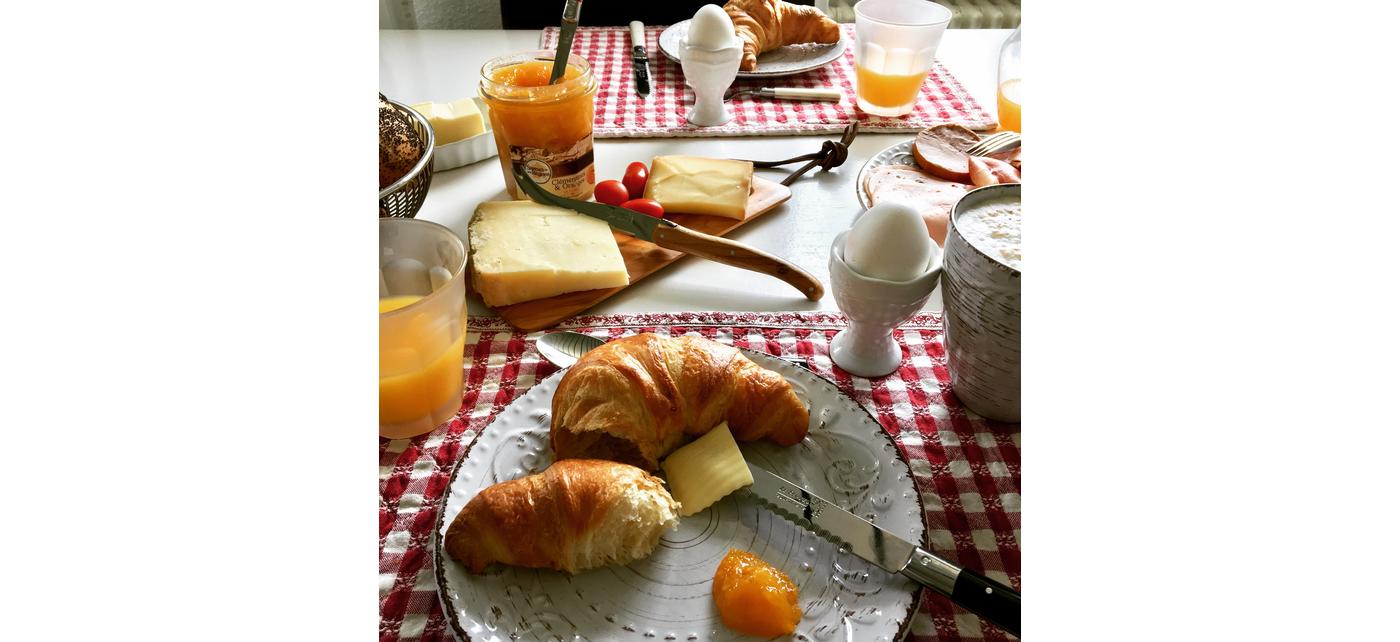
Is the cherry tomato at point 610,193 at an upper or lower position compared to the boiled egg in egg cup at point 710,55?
lower

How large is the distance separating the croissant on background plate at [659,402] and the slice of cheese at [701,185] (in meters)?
0.50

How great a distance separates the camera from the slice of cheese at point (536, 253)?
1.06 m

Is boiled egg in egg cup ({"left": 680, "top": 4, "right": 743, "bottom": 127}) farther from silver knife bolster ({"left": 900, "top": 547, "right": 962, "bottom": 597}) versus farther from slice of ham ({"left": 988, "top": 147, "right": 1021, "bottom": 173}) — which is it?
silver knife bolster ({"left": 900, "top": 547, "right": 962, "bottom": 597})

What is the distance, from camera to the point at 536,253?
1.10 metres

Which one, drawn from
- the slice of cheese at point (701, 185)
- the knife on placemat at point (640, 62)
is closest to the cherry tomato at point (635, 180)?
the slice of cheese at point (701, 185)

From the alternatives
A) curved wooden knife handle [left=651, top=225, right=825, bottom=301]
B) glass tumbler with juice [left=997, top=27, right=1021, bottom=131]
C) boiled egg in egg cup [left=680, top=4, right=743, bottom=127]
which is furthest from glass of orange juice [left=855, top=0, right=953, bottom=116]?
curved wooden knife handle [left=651, top=225, right=825, bottom=301]

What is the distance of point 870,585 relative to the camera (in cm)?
65

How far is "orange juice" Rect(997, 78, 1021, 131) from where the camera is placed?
151 centimetres

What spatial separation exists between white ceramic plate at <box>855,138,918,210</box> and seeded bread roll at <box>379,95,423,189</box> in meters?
0.64

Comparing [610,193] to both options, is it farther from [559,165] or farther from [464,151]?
[464,151]

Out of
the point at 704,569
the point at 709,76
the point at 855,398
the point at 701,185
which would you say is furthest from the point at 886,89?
the point at 704,569

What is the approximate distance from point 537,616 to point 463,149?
97 centimetres

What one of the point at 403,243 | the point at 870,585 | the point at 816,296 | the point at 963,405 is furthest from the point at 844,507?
the point at 403,243

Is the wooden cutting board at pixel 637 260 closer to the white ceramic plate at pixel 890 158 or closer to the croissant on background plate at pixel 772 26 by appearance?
the white ceramic plate at pixel 890 158
